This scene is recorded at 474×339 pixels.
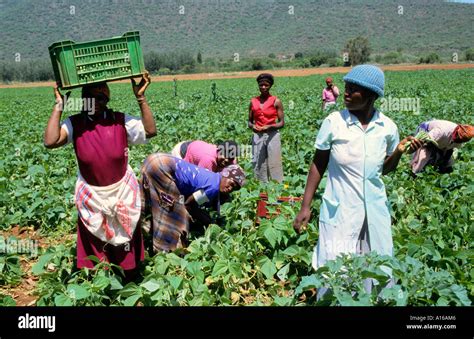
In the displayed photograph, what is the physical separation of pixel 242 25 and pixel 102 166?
4079 inches

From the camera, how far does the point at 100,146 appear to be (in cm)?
299

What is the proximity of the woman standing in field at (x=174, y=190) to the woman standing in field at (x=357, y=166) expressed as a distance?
4.29 ft

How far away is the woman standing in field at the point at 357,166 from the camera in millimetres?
2648

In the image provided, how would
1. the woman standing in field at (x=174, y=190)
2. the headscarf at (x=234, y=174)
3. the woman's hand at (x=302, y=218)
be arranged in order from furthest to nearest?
the headscarf at (x=234, y=174)
the woman standing in field at (x=174, y=190)
the woman's hand at (x=302, y=218)

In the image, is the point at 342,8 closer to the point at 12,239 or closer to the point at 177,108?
the point at 177,108

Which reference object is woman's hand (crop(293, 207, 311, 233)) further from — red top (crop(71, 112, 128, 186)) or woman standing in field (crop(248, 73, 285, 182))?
woman standing in field (crop(248, 73, 285, 182))

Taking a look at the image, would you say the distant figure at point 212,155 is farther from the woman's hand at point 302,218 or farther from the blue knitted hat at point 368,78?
the blue knitted hat at point 368,78

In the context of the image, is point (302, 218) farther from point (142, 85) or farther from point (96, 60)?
point (96, 60)

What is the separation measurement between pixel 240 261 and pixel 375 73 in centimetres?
179

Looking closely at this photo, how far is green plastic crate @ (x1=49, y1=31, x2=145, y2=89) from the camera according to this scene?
9.12 feet

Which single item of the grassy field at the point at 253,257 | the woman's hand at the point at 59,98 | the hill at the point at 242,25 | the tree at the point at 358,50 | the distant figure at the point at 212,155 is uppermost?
the hill at the point at 242,25

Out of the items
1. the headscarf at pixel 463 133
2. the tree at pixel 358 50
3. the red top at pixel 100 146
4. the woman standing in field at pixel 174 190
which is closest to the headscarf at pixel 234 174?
the woman standing in field at pixel 174 190

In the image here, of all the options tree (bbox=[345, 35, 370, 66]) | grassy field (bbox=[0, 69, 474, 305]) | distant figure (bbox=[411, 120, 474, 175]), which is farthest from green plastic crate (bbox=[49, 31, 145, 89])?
tree (bbox=[345, 35, 370, 66])
